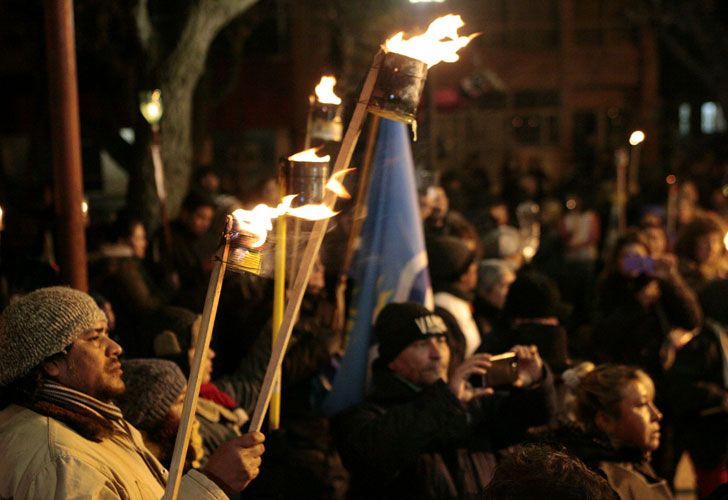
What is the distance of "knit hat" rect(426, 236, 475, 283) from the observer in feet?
22.1

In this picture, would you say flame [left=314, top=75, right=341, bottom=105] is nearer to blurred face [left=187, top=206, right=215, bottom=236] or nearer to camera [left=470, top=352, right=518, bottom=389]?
camera [left=470, top=352, right=518, bottom=389]

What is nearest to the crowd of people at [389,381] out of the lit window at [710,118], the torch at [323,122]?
the torch at [323,122]

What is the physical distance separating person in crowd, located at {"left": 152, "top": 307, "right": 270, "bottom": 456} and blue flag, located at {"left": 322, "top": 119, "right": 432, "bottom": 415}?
22.0 inches

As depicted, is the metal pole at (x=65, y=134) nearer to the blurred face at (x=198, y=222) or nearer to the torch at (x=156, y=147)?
the torch at (x=156, y=147)

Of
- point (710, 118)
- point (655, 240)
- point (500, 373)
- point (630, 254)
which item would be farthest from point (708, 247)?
point (710, 118)

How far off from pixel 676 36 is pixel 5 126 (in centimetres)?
1749

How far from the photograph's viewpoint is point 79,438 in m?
3.16

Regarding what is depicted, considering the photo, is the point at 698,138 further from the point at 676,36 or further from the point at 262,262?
the point at 262,262

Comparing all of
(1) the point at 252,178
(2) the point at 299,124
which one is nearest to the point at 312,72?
(2) the point at 299,124

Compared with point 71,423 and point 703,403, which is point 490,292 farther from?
point 71,423

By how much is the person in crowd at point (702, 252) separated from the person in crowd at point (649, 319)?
1.16 m

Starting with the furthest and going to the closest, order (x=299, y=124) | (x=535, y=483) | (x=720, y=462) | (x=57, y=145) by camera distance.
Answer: (x=299, y=124) → (x=720, y=462) → (x=57, y=145) → (x=535, y=483)

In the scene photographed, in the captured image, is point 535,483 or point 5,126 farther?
point 5,126

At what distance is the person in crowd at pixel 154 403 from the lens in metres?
3.96
